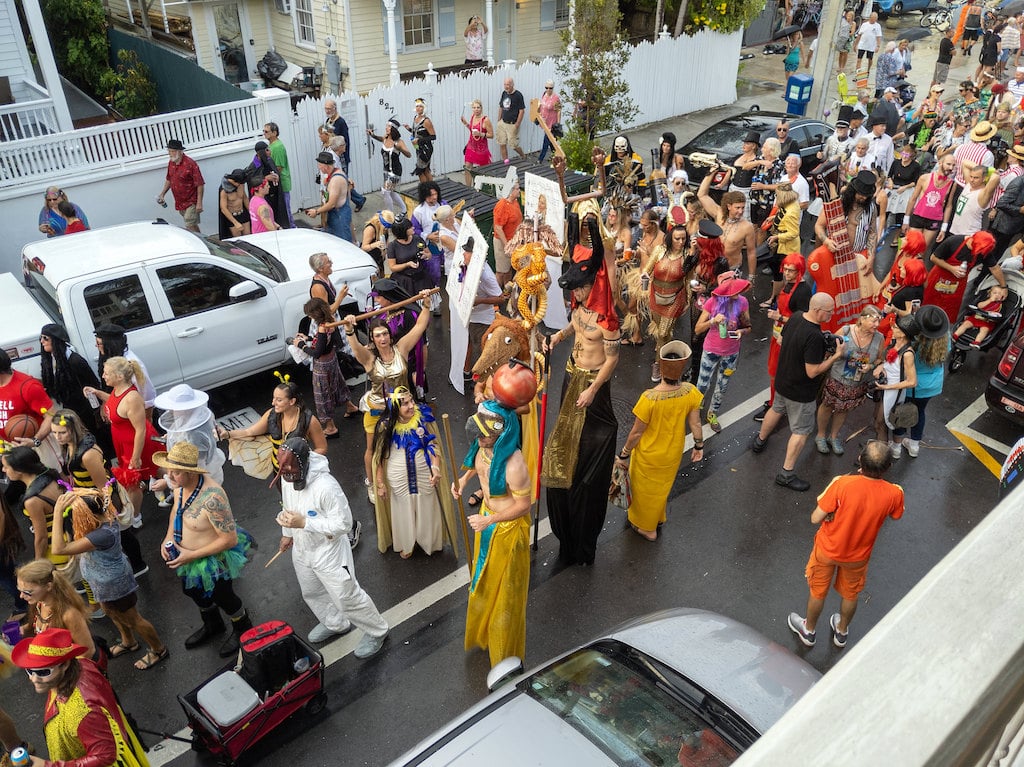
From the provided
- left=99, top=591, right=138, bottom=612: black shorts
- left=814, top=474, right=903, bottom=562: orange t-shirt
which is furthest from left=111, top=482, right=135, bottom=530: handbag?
left=814, top=474, right=903, bottom=562: orange t-shirt

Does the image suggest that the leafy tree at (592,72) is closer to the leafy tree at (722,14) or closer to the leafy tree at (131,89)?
the leafy tree at (722,14)

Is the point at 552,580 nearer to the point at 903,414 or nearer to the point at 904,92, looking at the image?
the point at 903,414

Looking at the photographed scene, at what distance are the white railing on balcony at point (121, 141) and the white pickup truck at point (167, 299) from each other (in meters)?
3.22

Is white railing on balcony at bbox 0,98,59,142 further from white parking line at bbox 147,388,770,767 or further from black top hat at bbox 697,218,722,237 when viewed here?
white parking line at bbox 147,388,770,767

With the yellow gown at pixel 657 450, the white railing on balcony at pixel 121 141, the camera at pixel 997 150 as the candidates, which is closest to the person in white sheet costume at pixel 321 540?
the yellow gown at pixel 657 450

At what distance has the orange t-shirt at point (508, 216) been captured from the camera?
9.91 meters

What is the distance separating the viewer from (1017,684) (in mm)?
1039

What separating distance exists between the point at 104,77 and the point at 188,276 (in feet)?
45.0

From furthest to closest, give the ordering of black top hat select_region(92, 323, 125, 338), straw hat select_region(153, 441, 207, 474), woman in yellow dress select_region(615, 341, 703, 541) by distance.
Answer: black top hat select_region(92, 323, 125, 338) < woman in yellow dress select_region(615, 341, 703, 541) < straw hat select_region(153, 441, 207, 474)

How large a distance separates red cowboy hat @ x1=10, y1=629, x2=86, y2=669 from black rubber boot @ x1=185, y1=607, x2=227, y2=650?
203 centimetres

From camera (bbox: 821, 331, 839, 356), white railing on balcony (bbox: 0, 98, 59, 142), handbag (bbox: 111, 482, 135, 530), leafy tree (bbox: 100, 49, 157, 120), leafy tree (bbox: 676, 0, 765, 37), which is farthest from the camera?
leafy tree (bbox: 676, 0, 765, 37)

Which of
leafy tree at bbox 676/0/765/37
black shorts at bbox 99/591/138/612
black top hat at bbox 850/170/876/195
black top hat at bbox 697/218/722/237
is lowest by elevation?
black shorts at bbox 99/591/138/612

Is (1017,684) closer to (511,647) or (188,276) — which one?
(511,647)

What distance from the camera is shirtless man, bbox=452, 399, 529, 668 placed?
490 centimetres
